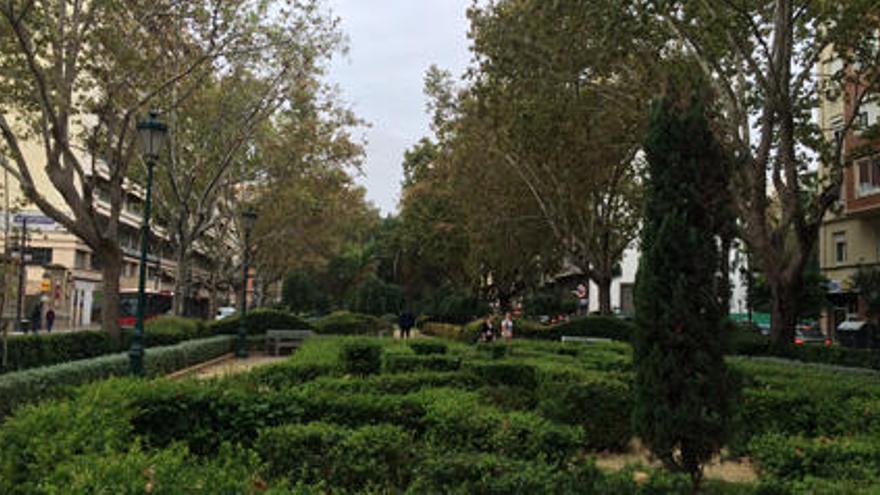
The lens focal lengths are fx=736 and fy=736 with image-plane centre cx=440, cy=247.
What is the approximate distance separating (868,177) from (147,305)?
49667 mm

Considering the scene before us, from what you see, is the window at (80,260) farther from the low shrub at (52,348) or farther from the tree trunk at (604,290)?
the tree trunk at (604,290)

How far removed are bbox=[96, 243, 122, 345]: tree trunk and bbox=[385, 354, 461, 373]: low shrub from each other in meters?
7.87

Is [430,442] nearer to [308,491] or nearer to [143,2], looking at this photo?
[308,491]

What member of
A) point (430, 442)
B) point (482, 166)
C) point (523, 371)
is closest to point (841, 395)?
point (523, 371)

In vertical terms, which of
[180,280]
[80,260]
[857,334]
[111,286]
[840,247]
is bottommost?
[857,334]

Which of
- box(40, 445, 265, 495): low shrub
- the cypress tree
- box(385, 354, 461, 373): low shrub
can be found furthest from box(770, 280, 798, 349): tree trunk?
box(40, 445, 265, 495): low shrub

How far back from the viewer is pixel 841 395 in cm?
991

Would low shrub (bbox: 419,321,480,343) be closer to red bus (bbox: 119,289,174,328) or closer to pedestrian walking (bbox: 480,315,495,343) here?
pedestrian walking (bbox: 480,315,495,343)

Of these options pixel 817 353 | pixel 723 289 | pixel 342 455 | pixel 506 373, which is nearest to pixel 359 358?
pixel 506 373

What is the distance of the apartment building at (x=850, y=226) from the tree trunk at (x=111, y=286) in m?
26.5

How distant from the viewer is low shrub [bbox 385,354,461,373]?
13.0 metres

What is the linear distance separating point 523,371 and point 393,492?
22.6ft

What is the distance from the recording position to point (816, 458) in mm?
6562

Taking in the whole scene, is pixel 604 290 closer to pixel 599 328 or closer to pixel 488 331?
pixel 599 328
